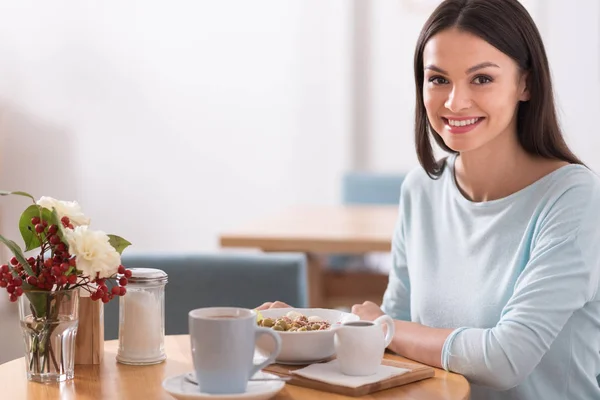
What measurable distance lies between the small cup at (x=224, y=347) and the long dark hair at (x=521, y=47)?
74 cm

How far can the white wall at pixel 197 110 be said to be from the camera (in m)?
4.98

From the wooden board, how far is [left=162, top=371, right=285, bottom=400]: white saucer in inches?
2.6

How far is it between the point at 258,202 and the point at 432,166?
10.6 ft

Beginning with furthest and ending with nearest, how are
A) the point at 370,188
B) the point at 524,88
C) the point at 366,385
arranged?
the point at 370,188 → the point at 524,88 → the point at 366,385

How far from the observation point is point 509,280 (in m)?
1.67

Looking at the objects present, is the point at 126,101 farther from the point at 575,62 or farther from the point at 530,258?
the point at 530,258

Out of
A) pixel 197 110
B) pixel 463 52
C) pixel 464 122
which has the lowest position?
pixel 464 122

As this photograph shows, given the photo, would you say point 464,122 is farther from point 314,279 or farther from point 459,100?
point 314,279

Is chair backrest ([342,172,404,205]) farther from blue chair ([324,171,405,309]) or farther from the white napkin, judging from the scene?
the white napkin

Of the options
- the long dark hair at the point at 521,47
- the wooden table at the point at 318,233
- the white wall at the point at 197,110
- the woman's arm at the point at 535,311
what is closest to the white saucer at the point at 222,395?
the woman's arm at the point at 535,311

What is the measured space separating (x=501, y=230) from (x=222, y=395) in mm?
711

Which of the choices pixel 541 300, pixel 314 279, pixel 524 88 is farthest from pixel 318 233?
pixel 541 300

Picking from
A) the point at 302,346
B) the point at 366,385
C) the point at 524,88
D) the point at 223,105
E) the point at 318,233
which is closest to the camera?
the point at 366,385

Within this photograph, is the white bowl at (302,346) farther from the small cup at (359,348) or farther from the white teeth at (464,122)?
the white teeth at (464,122)
